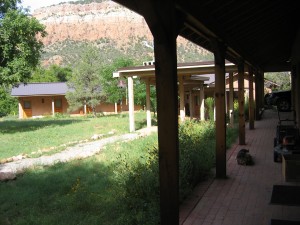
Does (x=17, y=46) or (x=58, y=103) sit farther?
(x=58, y=103)

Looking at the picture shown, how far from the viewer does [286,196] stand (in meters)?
4.04

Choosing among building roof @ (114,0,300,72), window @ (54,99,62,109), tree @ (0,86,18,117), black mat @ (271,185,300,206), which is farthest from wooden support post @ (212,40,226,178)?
tree @ (0,86,18,117)

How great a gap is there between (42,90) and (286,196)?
4048 centimetres

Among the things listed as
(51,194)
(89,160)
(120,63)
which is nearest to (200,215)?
(51,194)

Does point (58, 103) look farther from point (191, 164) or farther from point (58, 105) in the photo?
point (191, 164)

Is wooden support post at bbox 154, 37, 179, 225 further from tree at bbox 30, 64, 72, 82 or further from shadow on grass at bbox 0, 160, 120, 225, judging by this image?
tree at bbox 30, 64, 72, 82

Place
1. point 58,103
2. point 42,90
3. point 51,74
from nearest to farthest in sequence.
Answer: point 42,90 < point 58,103 < point 51,74

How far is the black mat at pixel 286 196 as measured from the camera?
3773mm

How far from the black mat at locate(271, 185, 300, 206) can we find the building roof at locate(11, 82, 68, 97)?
37.5m

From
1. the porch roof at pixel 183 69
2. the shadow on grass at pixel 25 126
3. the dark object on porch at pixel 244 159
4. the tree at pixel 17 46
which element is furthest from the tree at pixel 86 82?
the dark object on porch at pixel 244 159

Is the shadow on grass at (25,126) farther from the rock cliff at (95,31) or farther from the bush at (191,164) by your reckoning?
the rock cliff at (95,31)

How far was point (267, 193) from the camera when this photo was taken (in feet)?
20.1

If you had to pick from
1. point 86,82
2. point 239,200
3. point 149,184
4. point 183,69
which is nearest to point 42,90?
point 86,82

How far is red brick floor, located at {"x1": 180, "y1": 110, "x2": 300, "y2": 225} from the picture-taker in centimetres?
500
